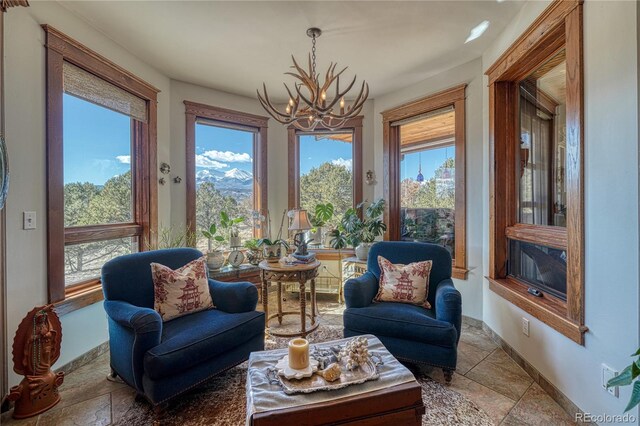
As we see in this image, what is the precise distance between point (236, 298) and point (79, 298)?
1260mm

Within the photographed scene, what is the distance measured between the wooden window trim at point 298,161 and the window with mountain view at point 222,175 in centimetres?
52

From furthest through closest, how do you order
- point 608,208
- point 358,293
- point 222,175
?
point 222,175, point 358,293, point 608,208

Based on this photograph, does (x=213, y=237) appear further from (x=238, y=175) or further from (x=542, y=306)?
(x=542, y=306)

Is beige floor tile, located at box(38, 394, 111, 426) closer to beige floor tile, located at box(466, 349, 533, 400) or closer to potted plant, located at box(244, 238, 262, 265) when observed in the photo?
potted plant, located at box(244, 238, 262, 265)

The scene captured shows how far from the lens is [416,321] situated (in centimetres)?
213

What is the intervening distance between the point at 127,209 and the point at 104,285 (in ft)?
4.14

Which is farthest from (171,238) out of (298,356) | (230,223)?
(298,356)

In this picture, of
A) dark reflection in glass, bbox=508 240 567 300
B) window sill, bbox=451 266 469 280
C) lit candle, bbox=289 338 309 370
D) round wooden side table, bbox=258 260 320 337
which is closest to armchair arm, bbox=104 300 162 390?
lit candle, bbox=289 338 309 370

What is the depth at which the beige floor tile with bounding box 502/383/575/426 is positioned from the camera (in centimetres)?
177

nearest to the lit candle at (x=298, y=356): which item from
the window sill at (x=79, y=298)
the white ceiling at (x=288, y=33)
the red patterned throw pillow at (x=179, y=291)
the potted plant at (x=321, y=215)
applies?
the red patterned throw pillow at (x=179, y=291)

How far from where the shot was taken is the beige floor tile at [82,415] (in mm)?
1788

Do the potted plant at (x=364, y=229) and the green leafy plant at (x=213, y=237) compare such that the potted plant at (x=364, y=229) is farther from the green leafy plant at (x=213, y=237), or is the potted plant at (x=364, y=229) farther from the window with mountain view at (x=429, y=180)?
the green leafy plant at (x=213, y=237)

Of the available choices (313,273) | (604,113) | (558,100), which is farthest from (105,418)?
(558,100)

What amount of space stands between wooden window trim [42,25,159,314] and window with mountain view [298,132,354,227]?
1.99 metres
